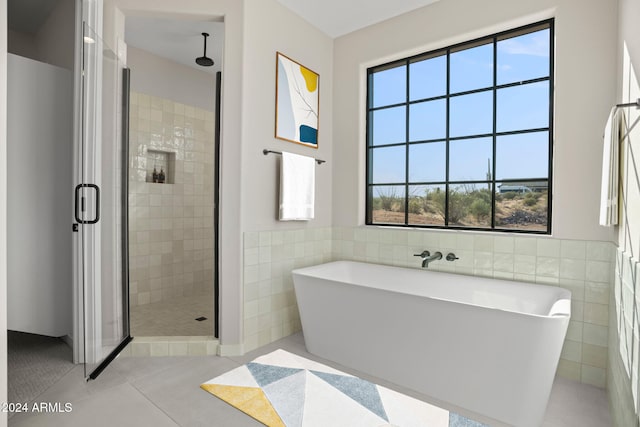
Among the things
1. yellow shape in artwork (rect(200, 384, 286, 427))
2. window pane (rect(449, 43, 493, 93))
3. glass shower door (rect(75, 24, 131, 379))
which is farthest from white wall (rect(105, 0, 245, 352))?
window pane (rect(449, 43, 493, 93))

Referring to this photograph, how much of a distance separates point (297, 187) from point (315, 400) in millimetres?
1634

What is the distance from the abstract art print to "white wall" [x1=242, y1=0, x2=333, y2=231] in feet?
0.18

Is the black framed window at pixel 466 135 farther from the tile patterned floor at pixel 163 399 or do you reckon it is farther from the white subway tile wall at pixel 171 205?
the white subway tile wall at pixel 171 205

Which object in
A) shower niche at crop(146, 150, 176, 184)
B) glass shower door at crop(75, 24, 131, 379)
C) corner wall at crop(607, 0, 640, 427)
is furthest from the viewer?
A: shower niche at crop(146, 150, 176, 184)

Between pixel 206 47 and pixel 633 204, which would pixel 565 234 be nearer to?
pixel 633 204

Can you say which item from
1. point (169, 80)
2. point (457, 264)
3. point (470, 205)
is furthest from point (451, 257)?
point (169, 80)

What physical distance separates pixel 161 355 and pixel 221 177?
1327 millimetres

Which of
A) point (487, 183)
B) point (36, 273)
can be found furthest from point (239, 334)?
point (487, 183)

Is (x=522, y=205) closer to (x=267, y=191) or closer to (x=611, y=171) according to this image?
(x=611, y=171)

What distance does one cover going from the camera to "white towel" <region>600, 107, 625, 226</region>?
169 centimetres

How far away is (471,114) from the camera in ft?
9.33

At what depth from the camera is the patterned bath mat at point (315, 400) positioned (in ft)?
5.24

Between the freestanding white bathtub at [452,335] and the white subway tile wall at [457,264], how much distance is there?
0.16 meters

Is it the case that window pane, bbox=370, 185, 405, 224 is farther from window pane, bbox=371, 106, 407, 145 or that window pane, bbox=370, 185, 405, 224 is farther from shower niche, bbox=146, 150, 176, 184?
shower niche, bbox=146, 150, 176, 184
